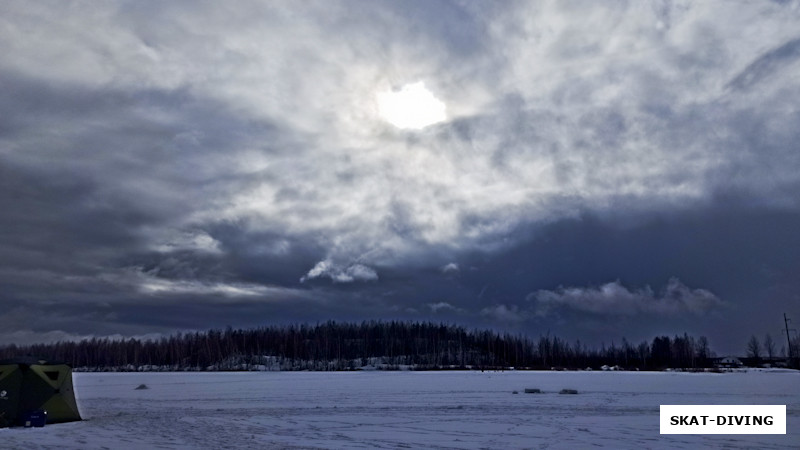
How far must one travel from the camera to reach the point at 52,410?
87.3 ft

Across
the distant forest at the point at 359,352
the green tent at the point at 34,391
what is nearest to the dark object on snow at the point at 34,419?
the green tent at the point at 34,391

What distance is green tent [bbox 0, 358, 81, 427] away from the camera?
25547 millimetres

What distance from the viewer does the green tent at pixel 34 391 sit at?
2555cm

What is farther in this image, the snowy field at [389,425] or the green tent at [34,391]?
the green tent at [34,391]

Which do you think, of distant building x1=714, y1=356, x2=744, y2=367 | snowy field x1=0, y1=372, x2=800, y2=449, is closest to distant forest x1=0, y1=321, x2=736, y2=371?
distant building x1=714, y1=356, x2=744, y2=367

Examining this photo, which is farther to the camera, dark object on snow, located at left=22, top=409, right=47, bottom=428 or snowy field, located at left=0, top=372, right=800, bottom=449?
dark object on snow, located at left=22, top=409, right=47, bottom=428

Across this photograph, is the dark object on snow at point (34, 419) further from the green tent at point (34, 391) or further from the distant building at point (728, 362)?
the distant building at point (728, 362)

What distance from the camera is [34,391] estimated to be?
86.6ft

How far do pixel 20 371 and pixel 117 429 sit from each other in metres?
5.71

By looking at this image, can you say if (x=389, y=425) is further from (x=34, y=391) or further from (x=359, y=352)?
(x=359, y=352)

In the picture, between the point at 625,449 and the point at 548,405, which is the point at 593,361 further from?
the point at 625,449

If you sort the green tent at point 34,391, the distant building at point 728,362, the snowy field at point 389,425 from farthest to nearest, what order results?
the distant building at point 728,362
the green tent at point 34,391
the snowy field at point 389,425

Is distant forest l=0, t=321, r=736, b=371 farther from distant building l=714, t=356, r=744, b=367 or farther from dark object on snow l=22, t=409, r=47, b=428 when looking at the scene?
dark object on snow l=22, t=409, r=47, b=428

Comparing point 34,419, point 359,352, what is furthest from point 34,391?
point 359,352
